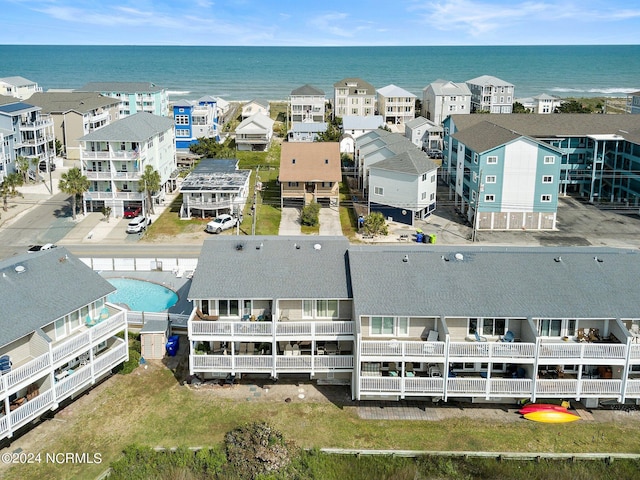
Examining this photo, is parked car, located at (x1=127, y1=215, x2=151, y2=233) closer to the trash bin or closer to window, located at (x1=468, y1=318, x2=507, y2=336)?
the trash bin

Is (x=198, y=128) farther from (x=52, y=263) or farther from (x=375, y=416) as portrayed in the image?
(x=375, y=416)

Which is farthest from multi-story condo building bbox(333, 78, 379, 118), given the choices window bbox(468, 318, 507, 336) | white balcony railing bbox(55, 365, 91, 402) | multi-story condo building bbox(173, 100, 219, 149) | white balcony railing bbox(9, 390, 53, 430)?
white balcony railing bbox(9, 390, 53, 430)

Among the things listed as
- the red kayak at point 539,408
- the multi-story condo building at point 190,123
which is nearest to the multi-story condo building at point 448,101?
the multi-story condo building at point 190,123

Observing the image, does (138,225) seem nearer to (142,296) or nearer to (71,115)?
(142,296)

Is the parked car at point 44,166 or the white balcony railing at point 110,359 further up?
the parked car at point 44,166

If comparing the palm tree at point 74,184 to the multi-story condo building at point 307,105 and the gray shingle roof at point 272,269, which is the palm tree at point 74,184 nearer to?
the gray shingle roof at point 272,269

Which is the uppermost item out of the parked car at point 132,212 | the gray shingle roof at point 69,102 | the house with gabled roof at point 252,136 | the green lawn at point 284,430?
the gray shingle roof at point 69,102

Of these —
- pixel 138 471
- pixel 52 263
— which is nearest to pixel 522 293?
pixel 138 471
